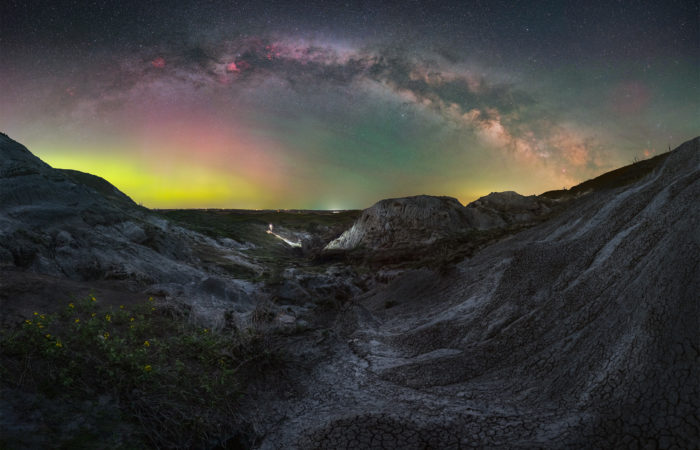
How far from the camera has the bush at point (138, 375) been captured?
13.1ft

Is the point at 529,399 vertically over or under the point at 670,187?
under

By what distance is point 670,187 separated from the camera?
24.3 feet

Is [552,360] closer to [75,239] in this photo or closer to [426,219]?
[75,239]

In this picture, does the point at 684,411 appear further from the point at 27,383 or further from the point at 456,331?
the point at 27,383

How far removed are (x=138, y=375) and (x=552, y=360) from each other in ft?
19.7

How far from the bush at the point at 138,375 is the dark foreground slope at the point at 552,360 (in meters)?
0.81

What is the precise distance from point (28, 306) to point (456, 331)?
8957mm

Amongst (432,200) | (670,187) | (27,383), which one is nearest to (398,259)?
(432,200)

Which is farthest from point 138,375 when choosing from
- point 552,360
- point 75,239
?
point 75,239

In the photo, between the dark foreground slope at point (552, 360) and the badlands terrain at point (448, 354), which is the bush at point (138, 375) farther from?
the dark foreground slope at point (552, 360)

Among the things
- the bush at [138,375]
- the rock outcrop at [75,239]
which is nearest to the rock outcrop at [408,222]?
the rock outcrop at [75,239]

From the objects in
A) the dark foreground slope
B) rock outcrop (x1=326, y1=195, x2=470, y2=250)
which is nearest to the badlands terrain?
the dark foreground slope

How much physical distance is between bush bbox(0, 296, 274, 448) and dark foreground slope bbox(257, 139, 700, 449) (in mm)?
810

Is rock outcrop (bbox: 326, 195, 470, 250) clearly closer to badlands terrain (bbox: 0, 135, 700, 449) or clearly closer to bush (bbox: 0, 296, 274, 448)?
badlands terrain (bbox: 0, 135, 700, 449)
